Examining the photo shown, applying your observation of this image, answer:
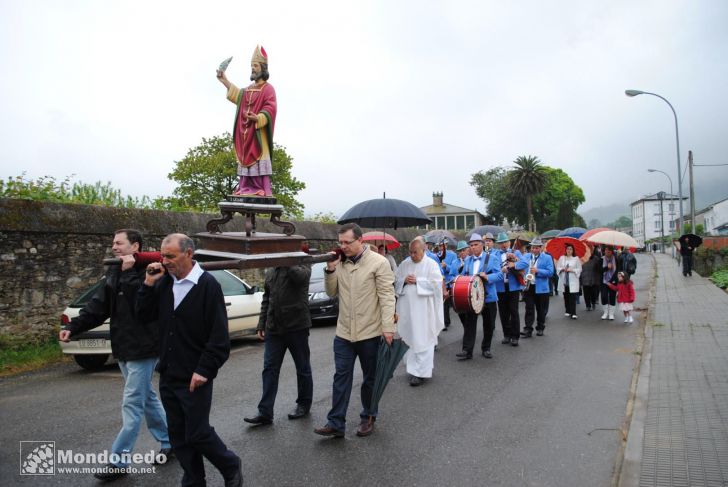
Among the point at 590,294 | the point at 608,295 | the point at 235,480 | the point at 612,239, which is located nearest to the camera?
the point at 235,480

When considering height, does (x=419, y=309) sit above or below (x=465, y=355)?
above

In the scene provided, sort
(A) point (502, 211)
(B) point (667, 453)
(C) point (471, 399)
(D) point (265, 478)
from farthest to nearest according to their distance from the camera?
1. (A) point (502, 211)
2. (C) point (471, 399)
3. (B) point (667, 453)
4. (D) point (265, 478)

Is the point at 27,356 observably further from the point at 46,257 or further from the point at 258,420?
the point at 258,420

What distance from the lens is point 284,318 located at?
526 centimetres

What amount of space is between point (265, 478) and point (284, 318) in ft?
5.39

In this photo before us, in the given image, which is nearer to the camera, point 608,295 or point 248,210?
point 248,210

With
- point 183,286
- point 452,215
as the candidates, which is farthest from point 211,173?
point 452,215

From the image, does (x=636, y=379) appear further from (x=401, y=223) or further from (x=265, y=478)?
(x=265, y=478)

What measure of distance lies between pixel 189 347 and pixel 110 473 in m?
1.55

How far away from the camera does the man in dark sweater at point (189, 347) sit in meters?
3.41

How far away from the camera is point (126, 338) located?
163 inches

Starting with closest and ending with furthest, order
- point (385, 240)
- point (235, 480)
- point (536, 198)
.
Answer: point (235, 480) < point (385, 240) < point (536, 198)

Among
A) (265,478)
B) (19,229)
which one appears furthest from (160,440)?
(19,229)

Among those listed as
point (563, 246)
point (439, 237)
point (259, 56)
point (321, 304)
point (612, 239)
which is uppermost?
point (259, 56)
